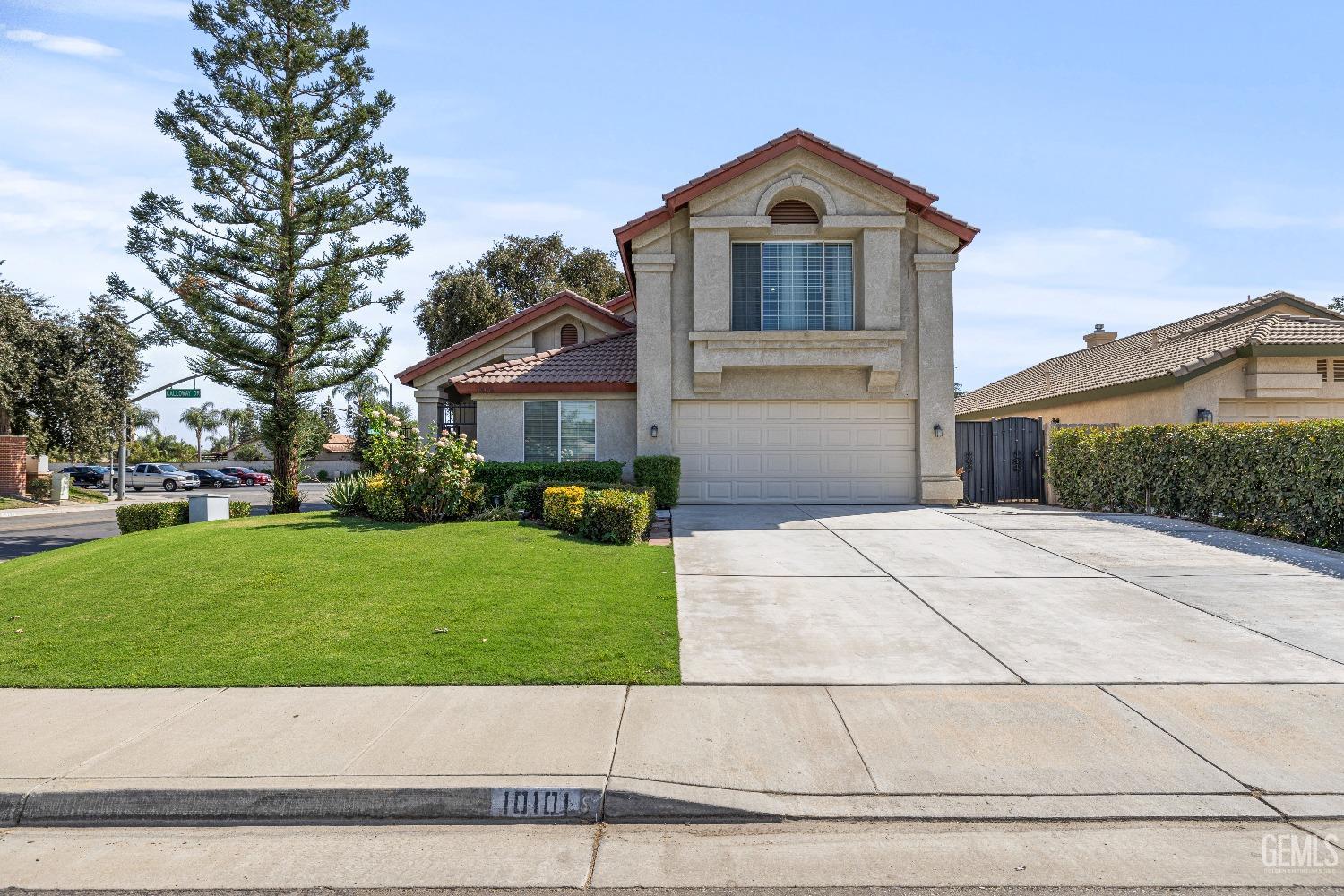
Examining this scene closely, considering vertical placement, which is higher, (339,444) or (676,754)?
(339,444)

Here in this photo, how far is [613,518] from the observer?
1154 centimetres

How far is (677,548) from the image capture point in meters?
11.6

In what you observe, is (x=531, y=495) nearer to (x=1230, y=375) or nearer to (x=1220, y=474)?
(x=1220, y=474)

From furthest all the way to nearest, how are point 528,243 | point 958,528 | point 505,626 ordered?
1. point 528,243
2. point 958,528
3. point 505,626

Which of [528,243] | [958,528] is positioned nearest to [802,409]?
[958,528]

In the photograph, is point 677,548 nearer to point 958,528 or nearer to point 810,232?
point 958,528

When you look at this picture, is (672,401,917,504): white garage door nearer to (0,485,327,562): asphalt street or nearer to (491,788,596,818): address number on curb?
(0,485,327,562): asphalt street

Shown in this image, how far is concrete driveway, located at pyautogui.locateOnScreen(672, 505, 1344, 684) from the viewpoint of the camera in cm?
638

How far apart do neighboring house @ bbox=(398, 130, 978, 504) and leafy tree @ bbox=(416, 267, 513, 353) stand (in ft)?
56.6

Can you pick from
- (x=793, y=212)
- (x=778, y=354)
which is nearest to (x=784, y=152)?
(x=793, y=212)

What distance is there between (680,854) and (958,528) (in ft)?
35.4

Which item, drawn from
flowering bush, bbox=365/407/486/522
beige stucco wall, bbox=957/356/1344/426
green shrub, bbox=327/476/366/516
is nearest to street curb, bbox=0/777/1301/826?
flowering bush, bbox=365/407/486/522
